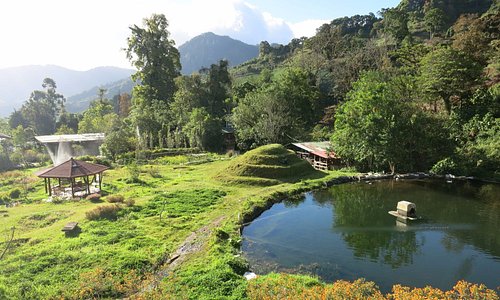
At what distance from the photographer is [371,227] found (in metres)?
19.7

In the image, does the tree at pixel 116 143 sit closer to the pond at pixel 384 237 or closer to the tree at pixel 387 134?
the tree at pixel 387 134

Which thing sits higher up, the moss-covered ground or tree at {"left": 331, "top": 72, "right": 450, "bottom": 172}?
tree at {"left": 331, "top": 72, "right": 450, "bottom": 172}

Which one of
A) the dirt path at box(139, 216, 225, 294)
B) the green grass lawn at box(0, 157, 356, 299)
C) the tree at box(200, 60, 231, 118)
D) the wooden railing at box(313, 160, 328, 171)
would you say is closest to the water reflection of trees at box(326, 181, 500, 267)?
the green grass lawn at box(0, 157, 356, 299)

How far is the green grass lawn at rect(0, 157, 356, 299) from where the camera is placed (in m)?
11.8

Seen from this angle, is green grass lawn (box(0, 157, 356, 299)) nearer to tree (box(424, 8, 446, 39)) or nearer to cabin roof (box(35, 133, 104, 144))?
cabin roof (box(35, 133, 104, 144))

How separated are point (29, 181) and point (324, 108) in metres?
40.4

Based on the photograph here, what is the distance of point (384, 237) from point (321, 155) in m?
17.6

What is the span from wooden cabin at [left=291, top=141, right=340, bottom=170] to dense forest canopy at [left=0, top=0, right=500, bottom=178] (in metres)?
1.47

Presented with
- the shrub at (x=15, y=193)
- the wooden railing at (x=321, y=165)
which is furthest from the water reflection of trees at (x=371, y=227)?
the shrub at (x=15, y=193)

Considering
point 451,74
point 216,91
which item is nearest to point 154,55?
point 216,91

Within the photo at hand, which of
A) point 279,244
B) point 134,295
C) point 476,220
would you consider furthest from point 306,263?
point 476,220

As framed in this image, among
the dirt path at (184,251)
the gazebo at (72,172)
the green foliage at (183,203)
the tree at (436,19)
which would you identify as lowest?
the dirt path at (184,251)

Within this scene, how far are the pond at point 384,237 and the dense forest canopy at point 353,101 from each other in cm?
580

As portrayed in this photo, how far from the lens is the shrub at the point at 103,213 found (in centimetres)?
1886
